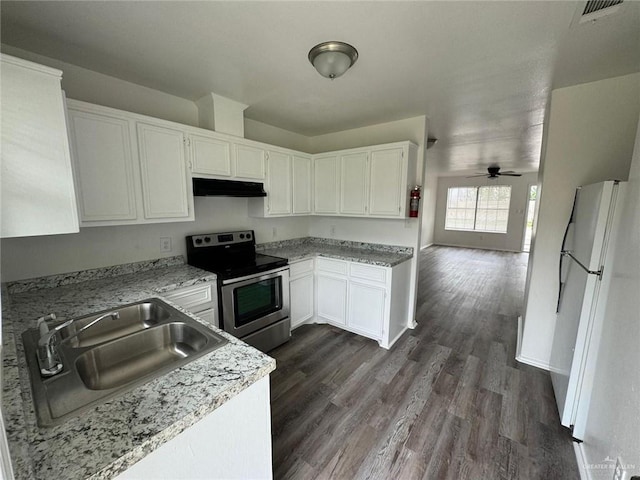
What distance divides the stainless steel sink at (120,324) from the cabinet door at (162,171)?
82cm

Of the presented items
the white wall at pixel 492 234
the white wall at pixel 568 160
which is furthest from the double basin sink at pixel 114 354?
the white wall at pixel 492 234

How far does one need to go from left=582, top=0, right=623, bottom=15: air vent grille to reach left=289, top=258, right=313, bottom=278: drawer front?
271 cm

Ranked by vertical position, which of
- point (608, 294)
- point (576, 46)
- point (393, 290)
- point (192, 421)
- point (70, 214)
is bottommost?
point (393, 290)

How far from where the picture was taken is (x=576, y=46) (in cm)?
165

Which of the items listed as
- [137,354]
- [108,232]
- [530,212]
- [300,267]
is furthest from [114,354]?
[530,212]

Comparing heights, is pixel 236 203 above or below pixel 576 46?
below

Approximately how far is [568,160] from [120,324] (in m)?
3.53

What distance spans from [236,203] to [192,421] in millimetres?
2495

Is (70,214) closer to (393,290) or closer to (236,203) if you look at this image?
(236,203)

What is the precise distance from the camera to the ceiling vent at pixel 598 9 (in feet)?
4.18

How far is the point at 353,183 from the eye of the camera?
3217mm

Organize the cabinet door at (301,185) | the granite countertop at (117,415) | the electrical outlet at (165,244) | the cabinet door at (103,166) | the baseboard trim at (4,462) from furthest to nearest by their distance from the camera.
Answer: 1. the cabinet door at (301,185)
2. the electrical outlet at (165,244)
3. the cabinet door at (103,166)
4. the granite countertop at (117,415)
5. the baseboard trim at (4,462)

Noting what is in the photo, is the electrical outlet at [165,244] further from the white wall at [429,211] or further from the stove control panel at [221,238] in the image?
the white wall at [429,211]

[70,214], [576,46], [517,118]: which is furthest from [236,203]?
[517,118]
